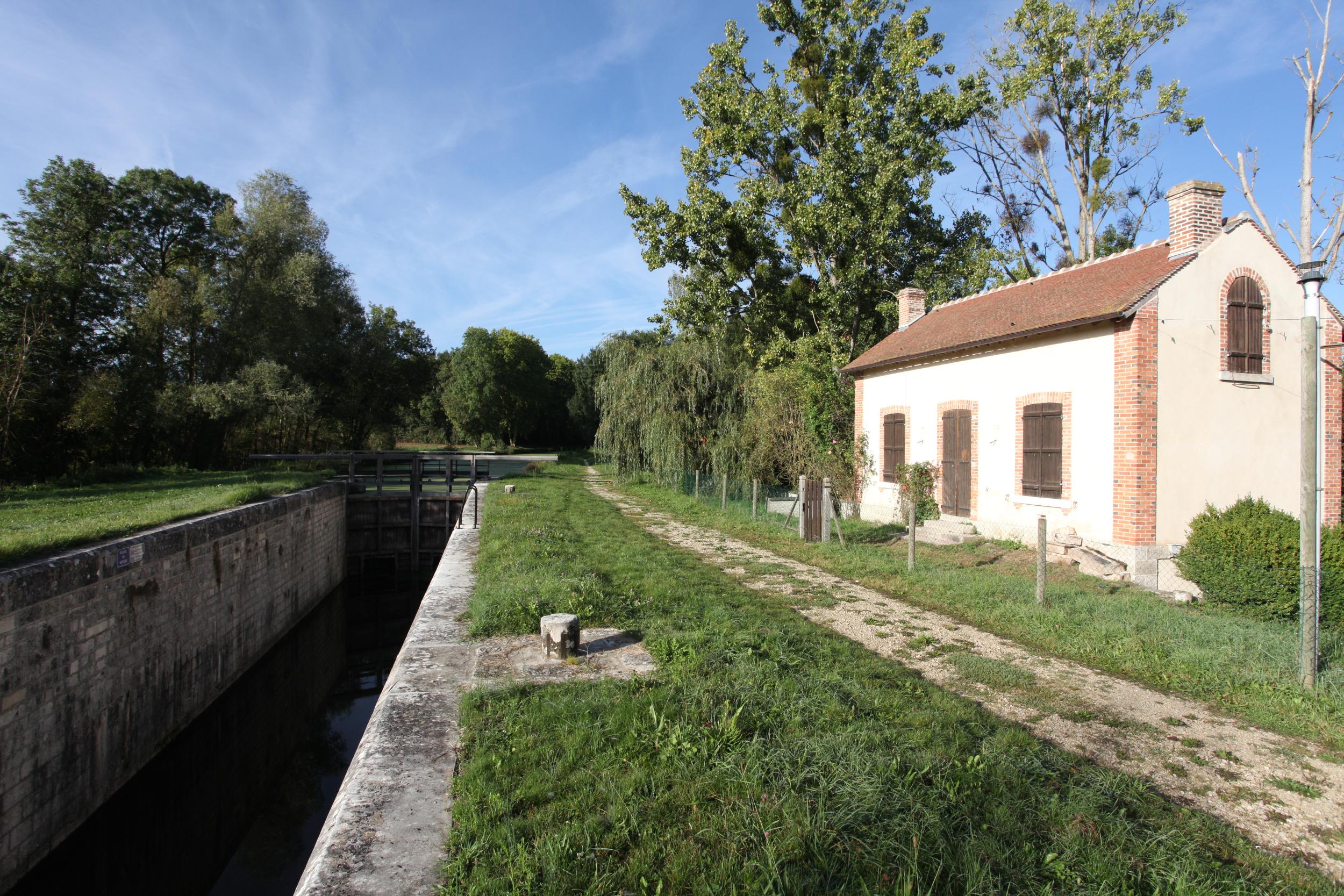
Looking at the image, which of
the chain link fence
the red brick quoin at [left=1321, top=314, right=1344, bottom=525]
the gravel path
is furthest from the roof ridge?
the gravel path

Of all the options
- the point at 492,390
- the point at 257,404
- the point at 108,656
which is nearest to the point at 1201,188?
the point at 108,656

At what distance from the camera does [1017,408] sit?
1129 centimetres

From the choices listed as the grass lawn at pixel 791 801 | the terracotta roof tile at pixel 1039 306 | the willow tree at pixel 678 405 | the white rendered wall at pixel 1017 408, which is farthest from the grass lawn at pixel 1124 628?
the willow tree at pixel 678 405

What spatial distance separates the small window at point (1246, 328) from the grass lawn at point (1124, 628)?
415cm

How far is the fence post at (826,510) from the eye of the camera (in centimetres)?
1200

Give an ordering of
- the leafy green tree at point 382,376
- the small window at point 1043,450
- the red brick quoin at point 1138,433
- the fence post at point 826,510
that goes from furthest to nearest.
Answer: the leafy green tree at point 382,376 < the fence post at point 826,510 < the small window at point 1043,450 < the red brick quoin at point 1138,433

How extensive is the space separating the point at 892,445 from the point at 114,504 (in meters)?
14.3

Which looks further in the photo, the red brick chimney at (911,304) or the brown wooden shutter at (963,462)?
the red brick chimney at (911,304)

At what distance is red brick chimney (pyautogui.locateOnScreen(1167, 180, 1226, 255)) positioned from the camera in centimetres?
1016

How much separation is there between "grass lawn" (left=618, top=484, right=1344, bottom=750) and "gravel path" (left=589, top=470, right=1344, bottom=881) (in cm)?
29

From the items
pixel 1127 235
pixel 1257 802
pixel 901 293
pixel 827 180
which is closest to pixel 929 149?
pixel 827 180

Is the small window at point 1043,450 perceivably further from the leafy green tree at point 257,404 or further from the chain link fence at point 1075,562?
the leafy green tree at point 257,404

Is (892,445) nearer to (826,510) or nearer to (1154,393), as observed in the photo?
(826,510)

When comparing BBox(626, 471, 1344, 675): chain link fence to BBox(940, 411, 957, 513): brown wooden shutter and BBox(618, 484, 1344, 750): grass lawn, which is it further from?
BBox(940, 411, 957, 513): brown wooden shutter
